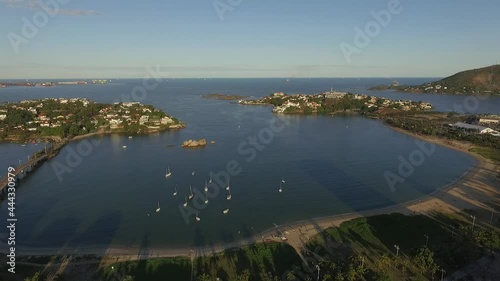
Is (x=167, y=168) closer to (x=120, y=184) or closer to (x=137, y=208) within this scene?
(x=120, y=184)

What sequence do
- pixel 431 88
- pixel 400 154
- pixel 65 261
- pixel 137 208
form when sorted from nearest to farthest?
pixel 65 261 → pixel 137 208 → pixel 400 154 → pixel 431 88

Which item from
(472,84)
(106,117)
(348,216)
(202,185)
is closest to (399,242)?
(348,216)

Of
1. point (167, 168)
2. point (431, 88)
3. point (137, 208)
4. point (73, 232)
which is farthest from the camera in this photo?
point (431, 88)

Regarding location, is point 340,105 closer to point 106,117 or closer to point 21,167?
point 106,117

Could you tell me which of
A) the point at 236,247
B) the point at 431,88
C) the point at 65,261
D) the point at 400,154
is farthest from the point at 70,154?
the point at 431,88

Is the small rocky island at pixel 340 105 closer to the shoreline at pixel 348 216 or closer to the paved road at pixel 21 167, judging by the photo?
the shoreline at pixel 348 216

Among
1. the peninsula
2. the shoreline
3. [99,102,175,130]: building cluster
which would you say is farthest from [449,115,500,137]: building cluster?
the peninsula

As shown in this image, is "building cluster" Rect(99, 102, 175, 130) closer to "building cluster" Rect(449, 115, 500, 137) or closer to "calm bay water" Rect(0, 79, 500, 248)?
"calm bay water" Rect(0, 79, 500, 248)
